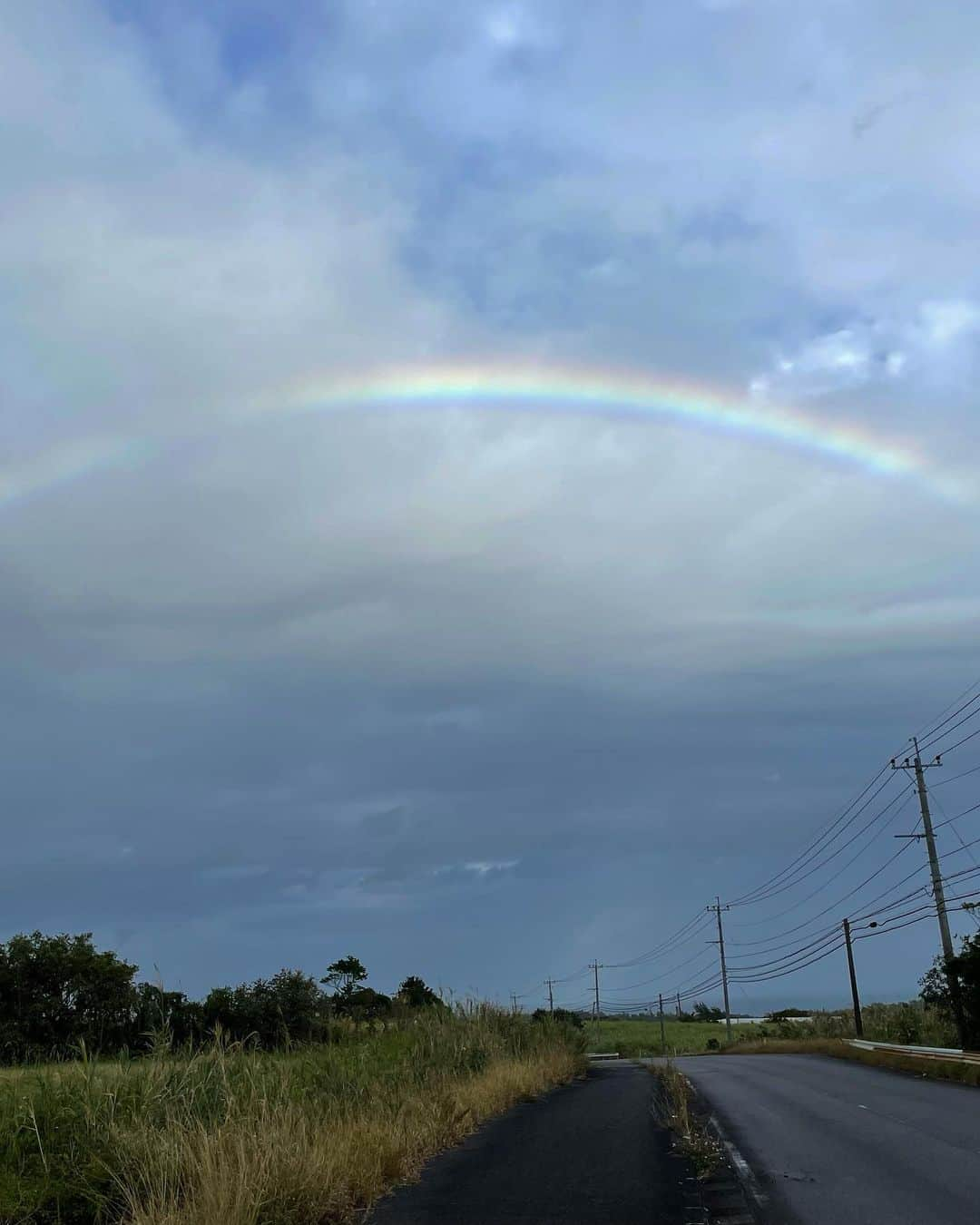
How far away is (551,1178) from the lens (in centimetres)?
1254

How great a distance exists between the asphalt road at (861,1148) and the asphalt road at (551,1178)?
129 cm

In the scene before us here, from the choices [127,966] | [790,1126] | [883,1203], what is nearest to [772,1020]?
[127,966]

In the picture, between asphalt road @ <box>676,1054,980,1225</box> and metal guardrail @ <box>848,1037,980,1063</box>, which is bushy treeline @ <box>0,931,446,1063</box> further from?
metal guardrail @ <box>848,1037,980,1063</box>

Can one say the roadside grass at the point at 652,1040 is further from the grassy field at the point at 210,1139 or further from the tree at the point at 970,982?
the grassy field at the point at 210,1139

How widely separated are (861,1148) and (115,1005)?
23424 millimetres


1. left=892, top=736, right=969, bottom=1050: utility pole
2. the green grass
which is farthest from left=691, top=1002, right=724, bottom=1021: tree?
left=892, top=736, right=969, bottom=1050: utility pole

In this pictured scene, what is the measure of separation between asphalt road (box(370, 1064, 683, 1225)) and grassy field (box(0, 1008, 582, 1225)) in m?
0.53

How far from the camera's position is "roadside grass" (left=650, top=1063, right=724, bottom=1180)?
1384 cm

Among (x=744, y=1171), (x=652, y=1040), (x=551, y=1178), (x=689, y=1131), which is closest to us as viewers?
(x=551, y=1178)

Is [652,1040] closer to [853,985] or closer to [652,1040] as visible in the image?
[652,1040]

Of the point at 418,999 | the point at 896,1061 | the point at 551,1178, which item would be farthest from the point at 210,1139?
the point at 896,1061

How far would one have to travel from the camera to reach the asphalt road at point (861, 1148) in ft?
34.6

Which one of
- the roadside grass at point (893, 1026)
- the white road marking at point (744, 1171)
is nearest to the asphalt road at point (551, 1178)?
the white road marking at point (744, 1171)

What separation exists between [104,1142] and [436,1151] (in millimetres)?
6008
